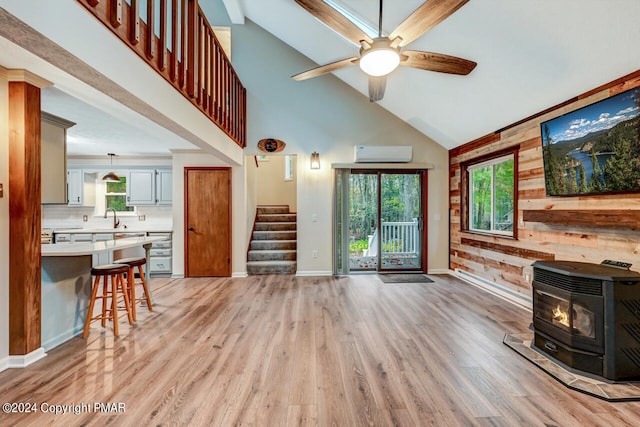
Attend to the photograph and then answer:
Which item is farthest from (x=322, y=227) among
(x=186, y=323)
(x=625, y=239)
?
(x=625, y=239)

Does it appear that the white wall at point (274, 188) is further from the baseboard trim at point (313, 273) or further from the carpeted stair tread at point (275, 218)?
the baseboard trim at point (313, 273)

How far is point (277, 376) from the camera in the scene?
6.82ft

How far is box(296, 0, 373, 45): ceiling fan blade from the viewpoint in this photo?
6.67 feet

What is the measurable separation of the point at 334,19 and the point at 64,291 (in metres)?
3.38

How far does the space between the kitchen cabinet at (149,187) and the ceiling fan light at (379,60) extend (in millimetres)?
4793

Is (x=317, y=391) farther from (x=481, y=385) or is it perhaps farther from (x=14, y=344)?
(x=14, y=344)

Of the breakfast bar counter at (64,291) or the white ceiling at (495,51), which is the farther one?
the breakfast bar counter at (64,291)

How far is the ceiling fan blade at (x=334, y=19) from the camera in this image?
2.03 m

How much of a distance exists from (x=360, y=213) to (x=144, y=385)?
4.13 metres

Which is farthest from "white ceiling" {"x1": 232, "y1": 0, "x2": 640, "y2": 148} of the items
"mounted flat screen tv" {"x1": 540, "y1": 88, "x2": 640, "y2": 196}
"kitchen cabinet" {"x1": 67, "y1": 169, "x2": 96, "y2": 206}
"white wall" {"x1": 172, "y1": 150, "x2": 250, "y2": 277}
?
"kitchen cabinet" {"x1": 67, "y1": 169, "x2": 96, "y2": 206}

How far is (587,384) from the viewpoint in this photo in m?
1.94

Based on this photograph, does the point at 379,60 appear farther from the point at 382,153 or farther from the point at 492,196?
the point at 492,196

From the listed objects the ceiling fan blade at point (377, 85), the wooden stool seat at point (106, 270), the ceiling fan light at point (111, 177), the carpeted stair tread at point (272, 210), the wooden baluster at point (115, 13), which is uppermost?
the ceiling fan blade at point (377, 85)

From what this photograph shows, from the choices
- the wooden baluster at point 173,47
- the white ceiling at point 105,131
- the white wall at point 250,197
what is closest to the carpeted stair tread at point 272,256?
the white wall at point 250,197
